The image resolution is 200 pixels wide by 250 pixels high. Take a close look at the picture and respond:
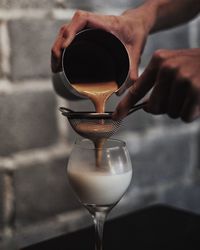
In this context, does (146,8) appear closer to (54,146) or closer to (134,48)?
(134,48)

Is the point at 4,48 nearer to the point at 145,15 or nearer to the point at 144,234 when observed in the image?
the point at 145,15

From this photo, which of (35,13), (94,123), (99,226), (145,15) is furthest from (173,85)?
(35,13)

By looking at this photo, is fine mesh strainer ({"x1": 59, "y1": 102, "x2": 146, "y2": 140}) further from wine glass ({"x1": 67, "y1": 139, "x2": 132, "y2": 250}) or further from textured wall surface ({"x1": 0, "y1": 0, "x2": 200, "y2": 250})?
textured wall surface ({"x1": 0, "y1": 0, "x2": 200, "y2": 250})

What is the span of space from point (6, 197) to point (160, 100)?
567 millimetres

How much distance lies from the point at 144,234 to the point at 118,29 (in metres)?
0.48

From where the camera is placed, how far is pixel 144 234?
1.11 meters

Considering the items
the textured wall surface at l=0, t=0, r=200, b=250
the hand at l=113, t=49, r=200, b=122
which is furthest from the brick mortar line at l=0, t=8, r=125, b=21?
the hand at l=113, t=49, r=200, b=122

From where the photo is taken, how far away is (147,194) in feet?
4.94

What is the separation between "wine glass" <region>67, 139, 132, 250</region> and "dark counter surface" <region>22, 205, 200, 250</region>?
18 centimetres

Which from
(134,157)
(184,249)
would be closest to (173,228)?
(184,249)

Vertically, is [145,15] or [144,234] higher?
[145,15]

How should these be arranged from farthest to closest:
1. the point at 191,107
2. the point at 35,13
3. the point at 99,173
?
the point at 35,13, the point at 99,173, the point at 191,107

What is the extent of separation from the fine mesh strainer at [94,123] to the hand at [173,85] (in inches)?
3.3

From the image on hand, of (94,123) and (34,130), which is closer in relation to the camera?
(94,123)
